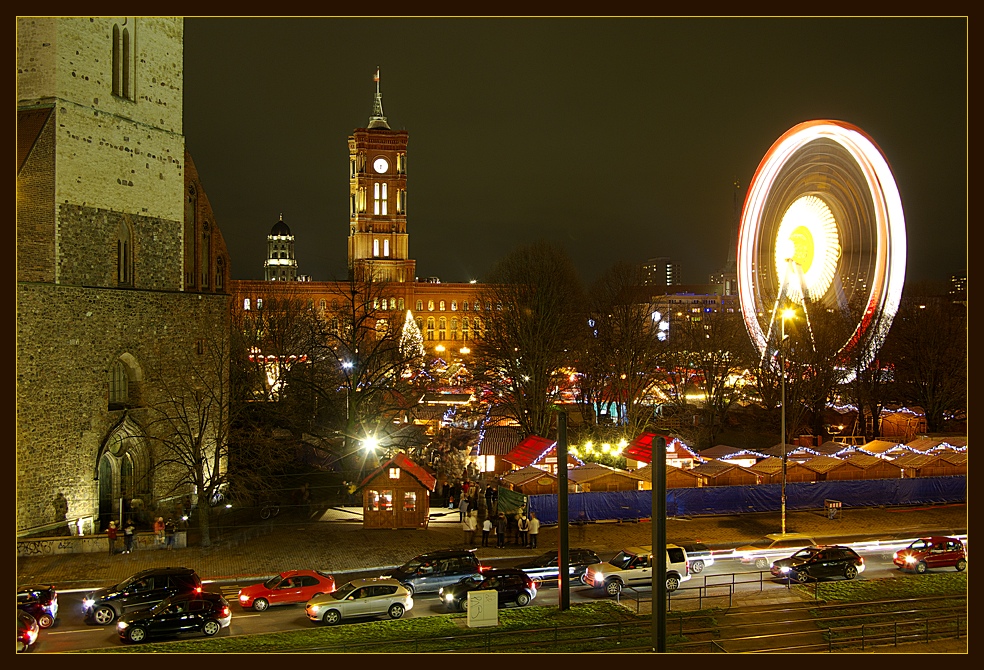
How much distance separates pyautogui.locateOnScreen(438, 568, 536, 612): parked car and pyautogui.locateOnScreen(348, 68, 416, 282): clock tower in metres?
79.0

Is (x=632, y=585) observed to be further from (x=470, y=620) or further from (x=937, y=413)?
(x=937, y=413)

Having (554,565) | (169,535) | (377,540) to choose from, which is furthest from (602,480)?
(169,535)

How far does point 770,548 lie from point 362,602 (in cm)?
1042

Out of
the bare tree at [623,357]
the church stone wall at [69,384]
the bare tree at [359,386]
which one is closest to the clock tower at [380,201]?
the bare tree at [623,357]

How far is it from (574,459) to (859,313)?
23.8m

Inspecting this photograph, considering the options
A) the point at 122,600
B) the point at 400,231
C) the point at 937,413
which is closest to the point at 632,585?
the point at 122,600

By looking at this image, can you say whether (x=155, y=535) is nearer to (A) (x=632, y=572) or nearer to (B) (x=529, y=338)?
(A) (x=632, y=572)

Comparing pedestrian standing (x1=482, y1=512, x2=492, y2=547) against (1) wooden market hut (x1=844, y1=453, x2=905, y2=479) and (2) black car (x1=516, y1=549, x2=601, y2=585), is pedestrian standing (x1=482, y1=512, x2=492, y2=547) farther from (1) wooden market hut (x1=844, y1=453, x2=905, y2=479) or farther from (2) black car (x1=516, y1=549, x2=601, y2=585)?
(1) wooden market hut (x1=844, y1=453, x2=905, y2=479)

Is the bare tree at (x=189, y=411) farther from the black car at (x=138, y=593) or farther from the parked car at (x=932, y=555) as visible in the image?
the parked car at (x=932, y=555)

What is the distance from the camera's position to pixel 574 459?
2739 centimetres

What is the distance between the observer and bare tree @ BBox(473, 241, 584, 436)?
37.2 m

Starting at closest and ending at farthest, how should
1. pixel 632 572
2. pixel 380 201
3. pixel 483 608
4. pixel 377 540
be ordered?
1. pixel 483 608
2. pixel 632 572
3. pixel 377 540
4. pixel 380 201

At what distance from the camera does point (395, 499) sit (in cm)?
2267

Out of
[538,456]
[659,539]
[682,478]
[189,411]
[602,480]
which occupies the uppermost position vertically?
[189,411]
